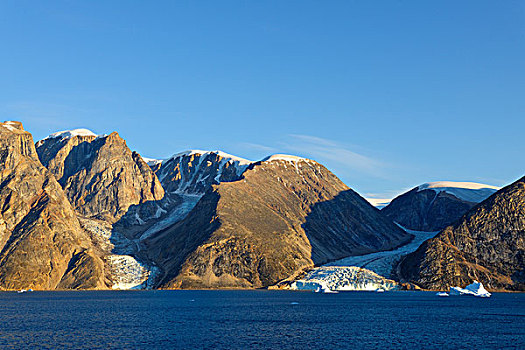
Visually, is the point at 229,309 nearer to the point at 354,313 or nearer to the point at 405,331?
the point at 354,313

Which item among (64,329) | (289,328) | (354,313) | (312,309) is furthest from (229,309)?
(64,329)

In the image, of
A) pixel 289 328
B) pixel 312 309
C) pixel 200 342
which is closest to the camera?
pixel 200 342

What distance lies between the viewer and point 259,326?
411 feet

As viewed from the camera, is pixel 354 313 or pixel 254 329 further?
pixel 354 313

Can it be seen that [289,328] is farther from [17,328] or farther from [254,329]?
[17,328]

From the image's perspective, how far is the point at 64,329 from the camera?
4651 inches

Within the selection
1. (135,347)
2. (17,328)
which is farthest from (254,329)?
(17,328)

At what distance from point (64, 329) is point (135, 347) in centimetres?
3021

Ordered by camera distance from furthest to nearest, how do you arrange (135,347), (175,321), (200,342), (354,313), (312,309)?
(312,309) → (354,313) → (175,321) → (200,342) → (135,347)

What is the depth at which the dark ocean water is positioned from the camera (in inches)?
3979

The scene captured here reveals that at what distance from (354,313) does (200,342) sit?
69.7 metres

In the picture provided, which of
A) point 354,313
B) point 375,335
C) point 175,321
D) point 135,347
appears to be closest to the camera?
point 135,347

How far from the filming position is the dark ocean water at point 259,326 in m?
101

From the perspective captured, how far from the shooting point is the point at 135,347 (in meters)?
95.7
